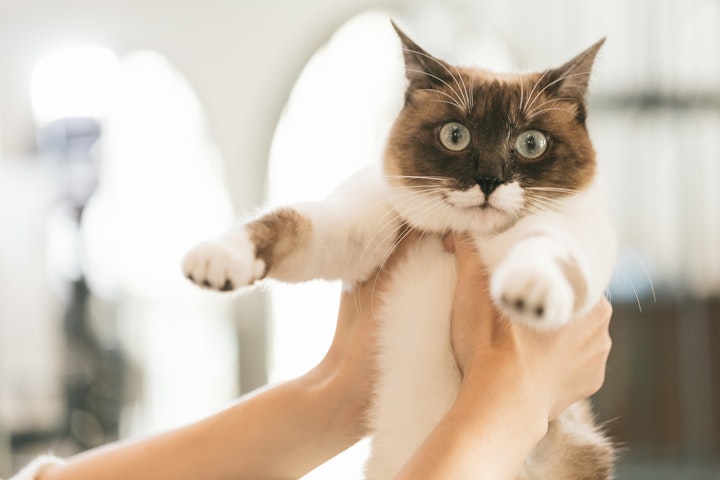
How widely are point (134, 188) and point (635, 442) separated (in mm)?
4172

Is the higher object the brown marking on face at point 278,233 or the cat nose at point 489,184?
the cat nose at point 489,184

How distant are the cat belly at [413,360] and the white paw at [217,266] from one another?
0.37 meters

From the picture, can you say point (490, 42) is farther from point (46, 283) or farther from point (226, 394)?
point (46, 283)

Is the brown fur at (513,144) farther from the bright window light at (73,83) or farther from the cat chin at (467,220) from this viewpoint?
the bright window light at (73,83)

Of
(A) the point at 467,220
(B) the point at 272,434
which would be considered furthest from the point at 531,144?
(B) the point at 272,434

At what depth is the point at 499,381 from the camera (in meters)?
1.25

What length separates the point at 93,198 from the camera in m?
5.77

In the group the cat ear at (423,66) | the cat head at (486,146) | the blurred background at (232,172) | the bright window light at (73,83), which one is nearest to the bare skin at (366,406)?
the cat head at (486,146)

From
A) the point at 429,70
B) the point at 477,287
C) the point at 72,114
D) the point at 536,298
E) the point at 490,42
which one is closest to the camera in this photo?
the point at 536,298

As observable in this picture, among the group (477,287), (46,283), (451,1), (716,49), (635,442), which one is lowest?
(635,442)

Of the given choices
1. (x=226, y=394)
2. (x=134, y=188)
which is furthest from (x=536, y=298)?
(x=134, y=188)

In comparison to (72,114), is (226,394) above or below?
below

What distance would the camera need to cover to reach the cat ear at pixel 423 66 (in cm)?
160

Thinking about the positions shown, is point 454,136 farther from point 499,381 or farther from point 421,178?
point 499,381
